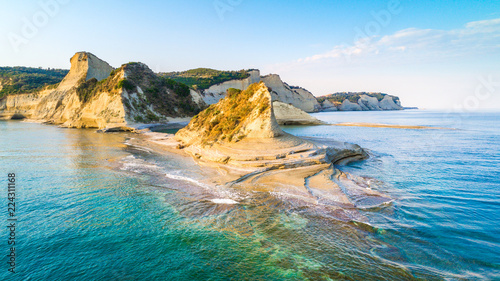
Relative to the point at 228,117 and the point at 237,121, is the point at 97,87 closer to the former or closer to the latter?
the point at 228,117

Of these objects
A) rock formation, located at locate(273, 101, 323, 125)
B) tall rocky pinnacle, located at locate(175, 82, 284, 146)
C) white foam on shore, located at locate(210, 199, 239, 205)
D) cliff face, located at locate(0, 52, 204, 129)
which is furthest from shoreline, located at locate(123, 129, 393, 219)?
rock formation, located at locate(273, 101, 323, 125)

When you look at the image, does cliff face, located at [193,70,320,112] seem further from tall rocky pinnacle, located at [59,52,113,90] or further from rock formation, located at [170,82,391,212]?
rock formation, located at [170,82,391,212]

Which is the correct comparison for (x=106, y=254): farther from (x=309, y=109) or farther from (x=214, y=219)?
(x=309, y=109)

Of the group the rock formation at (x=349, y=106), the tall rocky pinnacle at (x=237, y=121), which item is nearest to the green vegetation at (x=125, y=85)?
the tall rocky pinnacle at (x=237, y=121)

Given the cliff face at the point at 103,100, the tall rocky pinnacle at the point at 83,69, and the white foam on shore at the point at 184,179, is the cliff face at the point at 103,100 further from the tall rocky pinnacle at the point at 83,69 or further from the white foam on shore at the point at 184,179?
the white foam on shore at the point at 184,179

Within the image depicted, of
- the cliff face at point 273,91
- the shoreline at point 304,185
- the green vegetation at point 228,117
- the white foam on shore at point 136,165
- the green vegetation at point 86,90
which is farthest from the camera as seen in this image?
the cliff face at point 273,91

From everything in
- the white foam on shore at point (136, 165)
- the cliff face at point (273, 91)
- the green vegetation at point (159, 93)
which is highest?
the cliff face at point (273, 91)

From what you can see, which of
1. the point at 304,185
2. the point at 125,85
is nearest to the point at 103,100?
the point at 125,85

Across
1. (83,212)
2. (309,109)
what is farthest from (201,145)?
(309,109)
